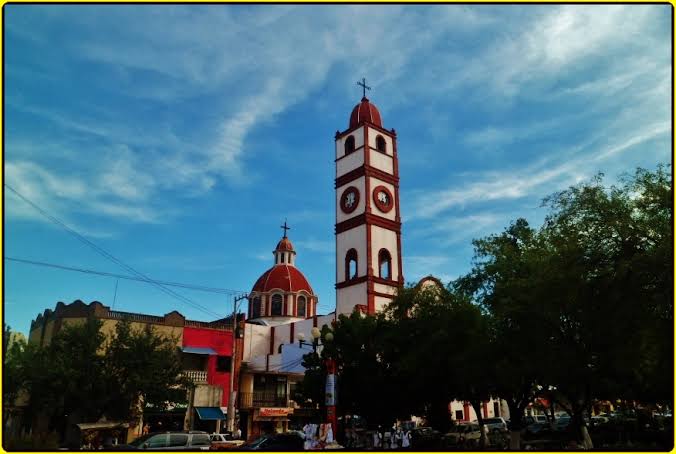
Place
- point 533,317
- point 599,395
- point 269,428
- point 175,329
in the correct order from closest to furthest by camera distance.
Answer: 1. point 533,317
2. point 599,395
3. point 175,329
4. point 269,428

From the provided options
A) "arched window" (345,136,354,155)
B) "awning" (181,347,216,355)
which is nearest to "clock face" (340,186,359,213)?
"arched window" (345,136,354,155)

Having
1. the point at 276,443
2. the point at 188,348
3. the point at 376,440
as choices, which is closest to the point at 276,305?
the point at 188,348

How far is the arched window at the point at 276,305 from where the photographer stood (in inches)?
2333

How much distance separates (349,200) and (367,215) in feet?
11.4

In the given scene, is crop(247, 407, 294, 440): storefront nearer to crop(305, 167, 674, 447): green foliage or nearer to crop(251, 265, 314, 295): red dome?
crop(305, 167, 674, 447): green foliage

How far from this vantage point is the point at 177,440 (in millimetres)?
22766

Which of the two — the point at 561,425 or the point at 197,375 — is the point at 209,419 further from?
the point at 561,425

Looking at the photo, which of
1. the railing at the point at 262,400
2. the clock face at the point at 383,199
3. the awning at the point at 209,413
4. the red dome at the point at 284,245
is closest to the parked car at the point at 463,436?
the railing at the point at 262,400

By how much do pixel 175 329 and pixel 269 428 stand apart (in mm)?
10840

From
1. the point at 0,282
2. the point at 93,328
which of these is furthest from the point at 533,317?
the point at 93,328

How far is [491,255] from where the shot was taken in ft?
94.5

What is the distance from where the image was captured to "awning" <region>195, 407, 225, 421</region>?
121 feet

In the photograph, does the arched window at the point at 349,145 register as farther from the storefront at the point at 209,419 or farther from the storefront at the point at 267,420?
the storefront at the point at 209,419

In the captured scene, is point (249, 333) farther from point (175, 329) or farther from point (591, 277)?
point (591, 277)
